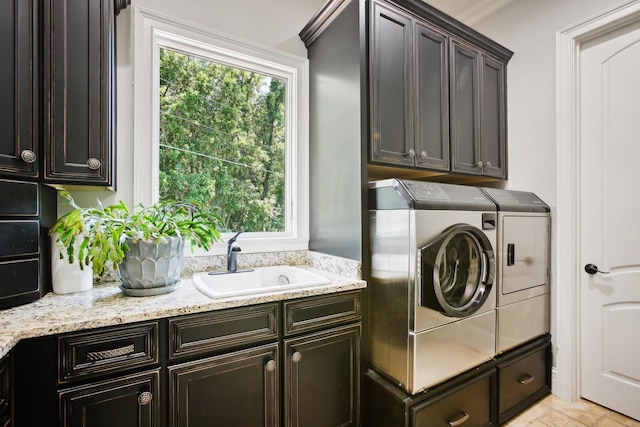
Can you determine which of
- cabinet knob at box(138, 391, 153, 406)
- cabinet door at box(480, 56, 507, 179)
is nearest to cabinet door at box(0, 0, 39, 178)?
cabinet knob at box(138, 391, 153, 406)

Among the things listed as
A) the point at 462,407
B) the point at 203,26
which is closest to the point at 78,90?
the point at 203,26

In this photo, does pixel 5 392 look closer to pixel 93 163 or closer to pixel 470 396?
pixel 93 163

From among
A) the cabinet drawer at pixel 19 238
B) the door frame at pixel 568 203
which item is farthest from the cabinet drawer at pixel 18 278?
the door frame at pixel 568 203

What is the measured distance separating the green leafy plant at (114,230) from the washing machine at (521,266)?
1750 mm

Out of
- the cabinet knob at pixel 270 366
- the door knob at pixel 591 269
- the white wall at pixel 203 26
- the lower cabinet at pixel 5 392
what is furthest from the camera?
the door knob at pixel 591 269

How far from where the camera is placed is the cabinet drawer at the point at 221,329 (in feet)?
3.98

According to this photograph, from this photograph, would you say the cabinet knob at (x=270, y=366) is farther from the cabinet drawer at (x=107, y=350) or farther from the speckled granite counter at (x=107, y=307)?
the cabinet drawer at (x=107, y=350)

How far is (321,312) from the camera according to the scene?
61.3 inches

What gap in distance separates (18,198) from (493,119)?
9.49 feet

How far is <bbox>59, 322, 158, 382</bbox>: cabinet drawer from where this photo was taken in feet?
3.42

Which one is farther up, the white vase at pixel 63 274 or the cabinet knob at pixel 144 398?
the white vase at pixel 63 274

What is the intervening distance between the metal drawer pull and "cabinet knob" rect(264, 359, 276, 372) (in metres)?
0.56

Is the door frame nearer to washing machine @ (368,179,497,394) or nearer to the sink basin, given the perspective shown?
washing machine @ (368,179,497,394)

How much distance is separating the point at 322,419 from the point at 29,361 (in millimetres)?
1271
